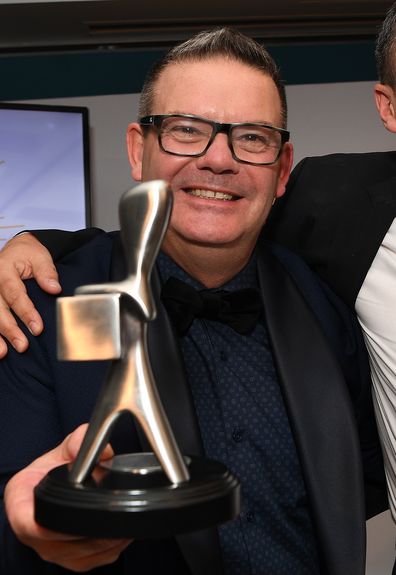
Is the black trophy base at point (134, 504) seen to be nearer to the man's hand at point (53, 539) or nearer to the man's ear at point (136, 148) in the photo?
the man's hand at point (53, 539)

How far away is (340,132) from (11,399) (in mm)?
1443

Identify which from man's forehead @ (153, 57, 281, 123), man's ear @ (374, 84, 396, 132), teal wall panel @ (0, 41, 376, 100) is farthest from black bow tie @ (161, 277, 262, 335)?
teal wall panel @ (0, 41, 376, 100)

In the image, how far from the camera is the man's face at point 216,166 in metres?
1.18

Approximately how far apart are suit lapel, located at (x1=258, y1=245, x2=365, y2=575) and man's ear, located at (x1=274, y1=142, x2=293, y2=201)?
197mm

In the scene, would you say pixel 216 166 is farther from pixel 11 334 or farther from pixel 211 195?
pixel 11 334

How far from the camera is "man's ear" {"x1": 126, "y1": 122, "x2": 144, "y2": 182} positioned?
1308 mm

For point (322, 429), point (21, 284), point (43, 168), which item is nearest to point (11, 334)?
point (21, 284)

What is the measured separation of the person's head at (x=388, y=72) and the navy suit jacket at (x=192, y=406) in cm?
40

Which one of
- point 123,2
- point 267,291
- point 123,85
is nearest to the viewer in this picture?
point 267,291

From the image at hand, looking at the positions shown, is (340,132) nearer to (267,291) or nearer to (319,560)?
(267,291)

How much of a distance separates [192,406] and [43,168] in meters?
1.18

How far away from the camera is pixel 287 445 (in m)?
1.17

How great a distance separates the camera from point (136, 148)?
4.35 ft

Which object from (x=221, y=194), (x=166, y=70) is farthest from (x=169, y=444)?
(x=166, y=70)
